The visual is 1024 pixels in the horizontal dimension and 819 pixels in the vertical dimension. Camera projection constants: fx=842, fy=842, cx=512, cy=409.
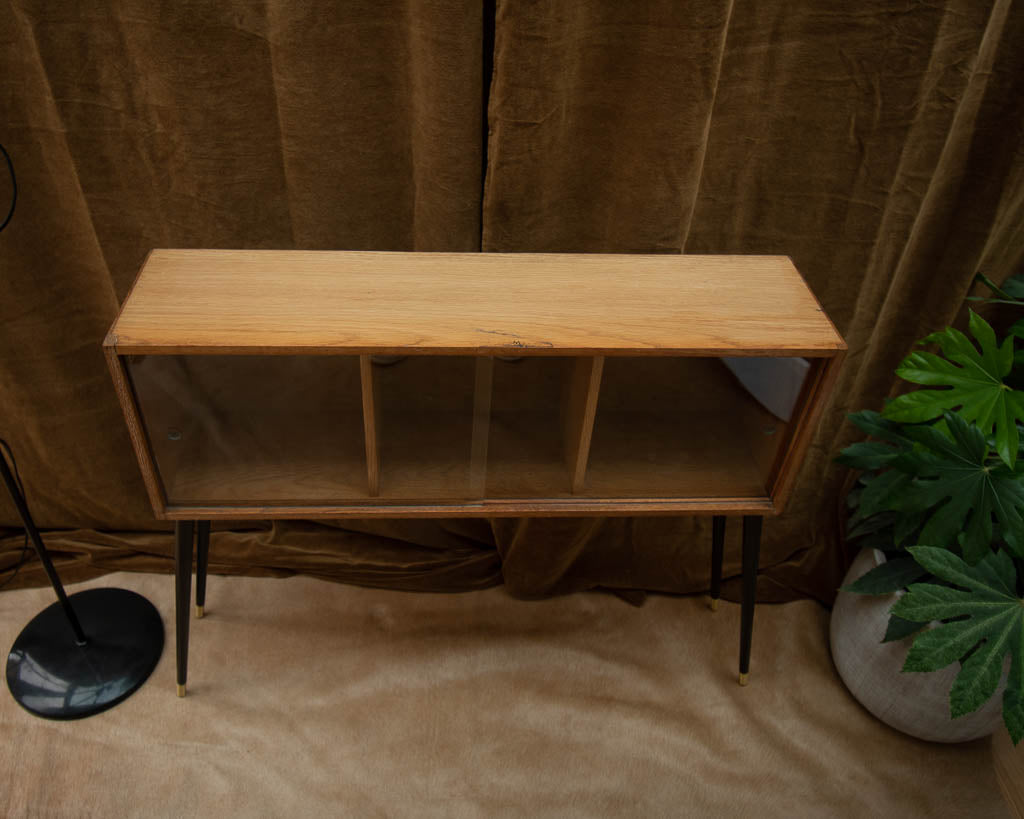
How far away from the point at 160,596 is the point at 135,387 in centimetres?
82

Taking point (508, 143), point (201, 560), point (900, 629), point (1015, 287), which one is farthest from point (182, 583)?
point (1015, 287)

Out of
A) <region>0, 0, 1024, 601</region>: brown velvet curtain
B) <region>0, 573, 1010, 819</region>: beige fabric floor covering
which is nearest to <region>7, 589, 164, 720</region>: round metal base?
<region>0, 573, 1010, 819</region>: beige fabric floor covering

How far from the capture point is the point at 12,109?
130 cm

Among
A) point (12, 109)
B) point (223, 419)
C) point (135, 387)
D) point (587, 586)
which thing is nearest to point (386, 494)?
point (223, 419)

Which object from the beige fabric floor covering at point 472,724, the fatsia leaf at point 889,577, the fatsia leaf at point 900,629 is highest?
the fatsia leaf at point 889,577

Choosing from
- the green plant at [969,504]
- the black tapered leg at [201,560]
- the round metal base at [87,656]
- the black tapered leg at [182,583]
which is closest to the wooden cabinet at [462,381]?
the black tapered leg at [182,583]

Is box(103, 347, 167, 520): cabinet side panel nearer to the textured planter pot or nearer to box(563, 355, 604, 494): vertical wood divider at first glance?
box(563, 355, 604, 494): vertical wood divider

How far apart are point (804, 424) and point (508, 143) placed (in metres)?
0.62

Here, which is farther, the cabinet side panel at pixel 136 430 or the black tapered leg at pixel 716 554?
the black tapered leg at pixel 716 554

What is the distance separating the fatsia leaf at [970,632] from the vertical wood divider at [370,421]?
81 cm

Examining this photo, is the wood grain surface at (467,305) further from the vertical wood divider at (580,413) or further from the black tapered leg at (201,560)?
the black tapered leg at (201,560)

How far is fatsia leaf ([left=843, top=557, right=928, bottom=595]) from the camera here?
59.3 inches

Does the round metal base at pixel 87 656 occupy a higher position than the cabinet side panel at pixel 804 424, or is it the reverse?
the cabinet side panel at pixel 804 424

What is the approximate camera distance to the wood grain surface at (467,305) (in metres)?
1.09
